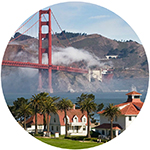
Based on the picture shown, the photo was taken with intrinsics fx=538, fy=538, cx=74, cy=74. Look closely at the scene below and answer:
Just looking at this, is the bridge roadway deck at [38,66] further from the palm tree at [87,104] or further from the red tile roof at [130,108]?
the red tile roof at [130,108]

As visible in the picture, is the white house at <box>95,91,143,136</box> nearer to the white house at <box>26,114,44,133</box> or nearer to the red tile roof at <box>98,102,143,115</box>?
the red tile roof at <box>98,102,143,115</box>

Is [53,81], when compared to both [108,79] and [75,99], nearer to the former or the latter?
[108,79]

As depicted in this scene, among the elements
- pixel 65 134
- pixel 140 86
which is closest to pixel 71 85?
pixel 140 86

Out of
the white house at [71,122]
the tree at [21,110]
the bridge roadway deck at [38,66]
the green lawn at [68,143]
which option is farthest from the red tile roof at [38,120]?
the bridge roadway deck at [38,66]

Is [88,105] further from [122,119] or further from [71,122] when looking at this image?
[122,119]

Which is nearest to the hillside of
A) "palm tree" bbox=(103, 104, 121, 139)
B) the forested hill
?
the forested hill

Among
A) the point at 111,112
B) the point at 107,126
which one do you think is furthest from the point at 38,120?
the point at 111,112
